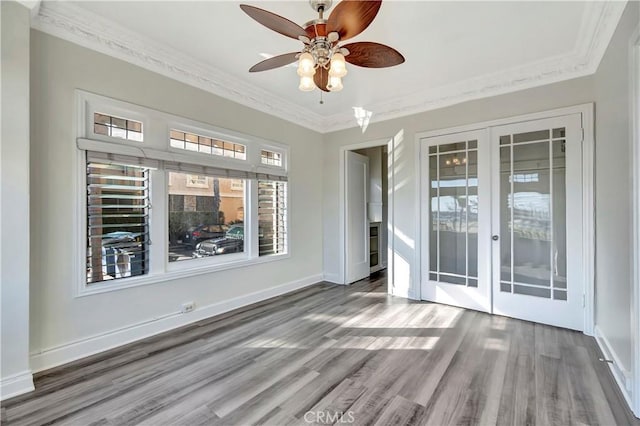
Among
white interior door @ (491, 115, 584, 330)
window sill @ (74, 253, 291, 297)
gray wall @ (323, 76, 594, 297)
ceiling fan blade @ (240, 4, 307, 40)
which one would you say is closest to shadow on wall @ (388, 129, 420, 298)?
gray wall @ (323, 76, 594, 297)

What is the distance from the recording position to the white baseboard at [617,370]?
6.25 ft

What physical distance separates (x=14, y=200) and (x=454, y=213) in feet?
14.3

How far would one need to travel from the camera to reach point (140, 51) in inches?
109

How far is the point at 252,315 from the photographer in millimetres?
3490

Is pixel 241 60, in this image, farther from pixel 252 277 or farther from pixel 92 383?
pixel 92 383

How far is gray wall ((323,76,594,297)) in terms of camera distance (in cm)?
317

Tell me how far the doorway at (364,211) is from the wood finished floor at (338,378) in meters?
1.89

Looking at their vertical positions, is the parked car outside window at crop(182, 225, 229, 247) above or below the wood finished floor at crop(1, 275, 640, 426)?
above

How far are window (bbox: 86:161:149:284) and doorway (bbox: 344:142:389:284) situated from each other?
3.04 metres

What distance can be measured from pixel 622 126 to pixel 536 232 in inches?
57.9

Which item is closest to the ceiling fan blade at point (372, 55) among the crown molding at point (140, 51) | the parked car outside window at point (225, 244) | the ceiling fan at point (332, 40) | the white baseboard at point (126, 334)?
the ceiling fan at point (332, 40)

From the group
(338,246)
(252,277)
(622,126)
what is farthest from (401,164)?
(252,277)

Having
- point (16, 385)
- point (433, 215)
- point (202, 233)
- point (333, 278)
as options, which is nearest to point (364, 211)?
point (333, 278)

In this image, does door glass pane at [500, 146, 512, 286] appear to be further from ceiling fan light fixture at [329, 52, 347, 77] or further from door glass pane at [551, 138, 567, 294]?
ceiling fan light fixture at [329, 52, 347, 77]
